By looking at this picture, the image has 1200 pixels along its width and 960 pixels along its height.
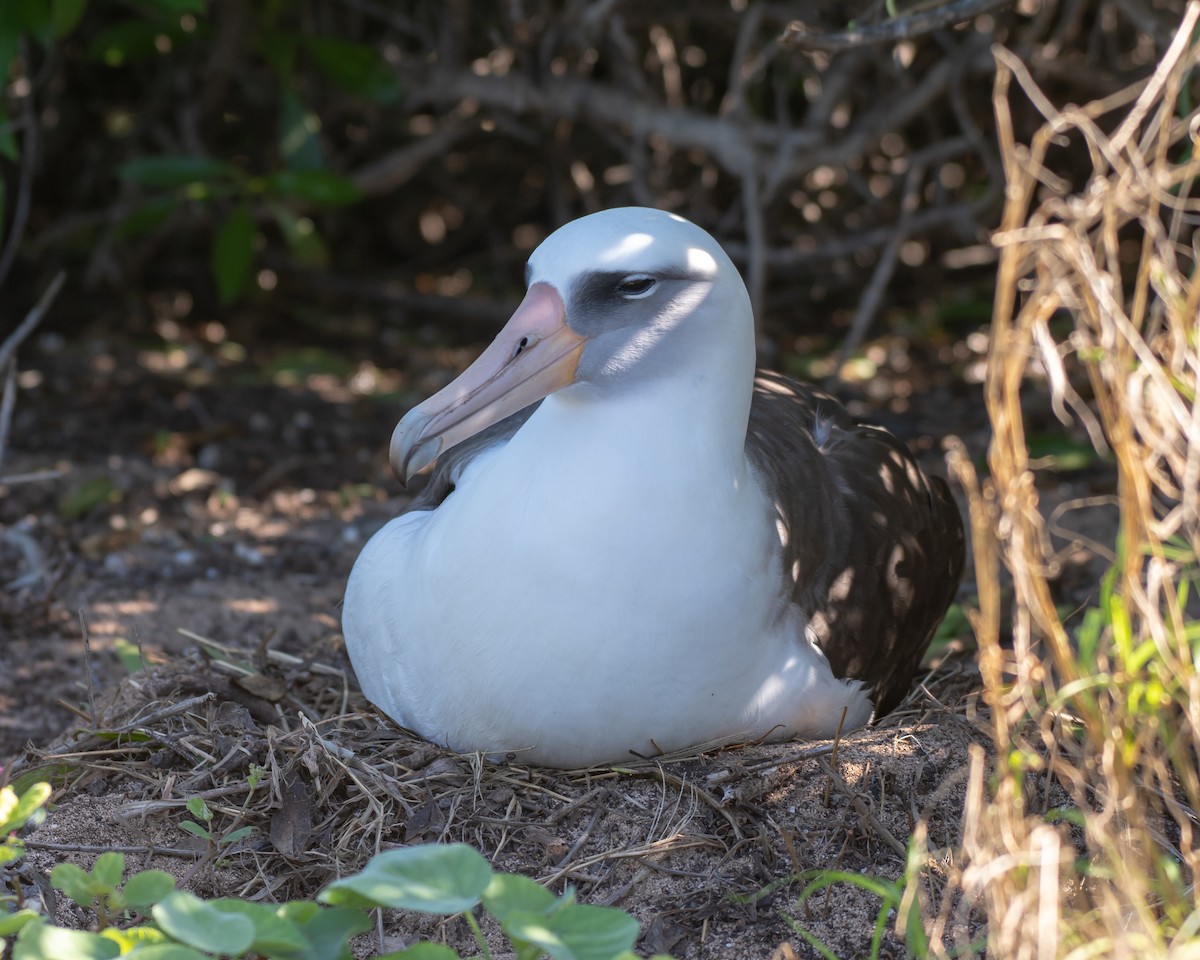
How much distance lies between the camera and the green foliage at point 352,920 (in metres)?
1.95

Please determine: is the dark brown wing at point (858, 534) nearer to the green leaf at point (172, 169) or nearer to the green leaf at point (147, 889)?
the green leaf at point (147, 889)

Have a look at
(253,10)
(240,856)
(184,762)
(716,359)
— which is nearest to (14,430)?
(253,10)

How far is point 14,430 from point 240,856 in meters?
3.28

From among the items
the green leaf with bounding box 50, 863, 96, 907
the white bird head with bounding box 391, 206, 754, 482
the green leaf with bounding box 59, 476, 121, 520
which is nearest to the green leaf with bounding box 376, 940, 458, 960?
the green leaf with bounding box 50, 863, 96, 907

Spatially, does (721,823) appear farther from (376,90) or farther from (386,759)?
(376,90)

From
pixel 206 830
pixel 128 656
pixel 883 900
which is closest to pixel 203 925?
pixel 206 830

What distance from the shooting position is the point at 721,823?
9.39 feet

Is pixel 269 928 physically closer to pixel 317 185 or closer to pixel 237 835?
pixel 237 835

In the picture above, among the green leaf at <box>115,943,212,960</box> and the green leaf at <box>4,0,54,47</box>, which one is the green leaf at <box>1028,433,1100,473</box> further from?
the green leaf at <box>115,943,212,960</box>

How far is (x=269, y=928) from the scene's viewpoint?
6.69ft

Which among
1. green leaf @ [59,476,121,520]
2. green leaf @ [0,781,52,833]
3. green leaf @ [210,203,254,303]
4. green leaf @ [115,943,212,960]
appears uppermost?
green leaf @ [0,781,52,833]

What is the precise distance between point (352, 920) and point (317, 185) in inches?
148

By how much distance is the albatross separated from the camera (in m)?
2.77

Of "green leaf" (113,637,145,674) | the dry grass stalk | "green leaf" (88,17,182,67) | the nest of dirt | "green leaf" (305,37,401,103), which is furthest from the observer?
"green leaf" (305,37,401,103)
